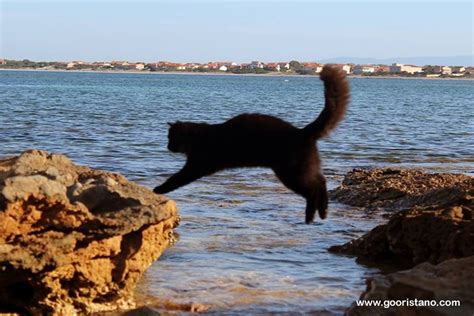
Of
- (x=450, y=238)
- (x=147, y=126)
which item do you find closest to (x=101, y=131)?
(x=147, y=126)

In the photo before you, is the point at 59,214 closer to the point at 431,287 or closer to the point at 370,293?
the point at 370,293

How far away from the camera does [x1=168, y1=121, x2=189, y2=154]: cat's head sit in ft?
25.1

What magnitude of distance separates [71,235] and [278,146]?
2.00 meters

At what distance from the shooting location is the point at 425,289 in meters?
5.25

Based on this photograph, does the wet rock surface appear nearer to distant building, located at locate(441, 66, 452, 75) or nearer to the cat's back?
the cat's back

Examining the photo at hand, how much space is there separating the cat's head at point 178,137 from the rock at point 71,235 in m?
0.98

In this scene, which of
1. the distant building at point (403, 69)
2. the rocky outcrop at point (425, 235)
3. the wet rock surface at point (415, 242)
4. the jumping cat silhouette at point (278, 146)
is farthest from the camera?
the distant building at point (403, 69)

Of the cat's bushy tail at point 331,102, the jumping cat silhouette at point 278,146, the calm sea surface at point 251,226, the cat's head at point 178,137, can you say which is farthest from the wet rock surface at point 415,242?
the cat's head at point 178,137

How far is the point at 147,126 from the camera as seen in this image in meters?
29.6

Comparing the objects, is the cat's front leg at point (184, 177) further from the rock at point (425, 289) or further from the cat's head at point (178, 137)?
the rock at point (425, 289)

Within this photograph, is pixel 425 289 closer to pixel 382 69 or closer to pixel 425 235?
pixel 425 235

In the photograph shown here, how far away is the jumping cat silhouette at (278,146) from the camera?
6846 millimetres

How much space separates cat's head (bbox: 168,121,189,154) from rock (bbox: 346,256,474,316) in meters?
2.66

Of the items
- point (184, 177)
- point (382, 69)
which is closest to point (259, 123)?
point (184, 177)
